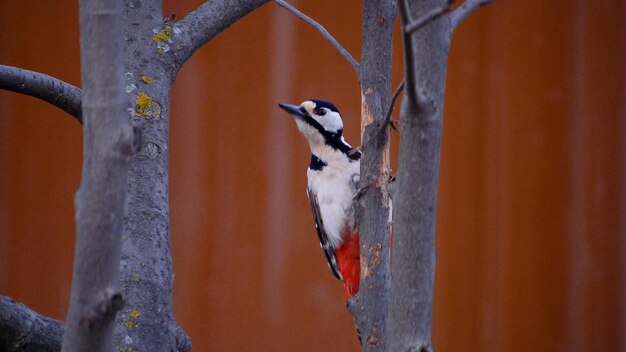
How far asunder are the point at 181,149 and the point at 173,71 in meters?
1.41

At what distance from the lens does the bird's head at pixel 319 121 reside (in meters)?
2.86

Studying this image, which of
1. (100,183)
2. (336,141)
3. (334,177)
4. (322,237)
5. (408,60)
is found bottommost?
(100,183)

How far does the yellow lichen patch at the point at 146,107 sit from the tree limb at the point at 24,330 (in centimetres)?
52

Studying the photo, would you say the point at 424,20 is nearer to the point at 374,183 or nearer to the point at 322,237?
the point at 374,183

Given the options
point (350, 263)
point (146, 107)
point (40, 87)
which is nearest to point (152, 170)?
point (146, 107)

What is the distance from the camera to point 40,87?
6.50 ft

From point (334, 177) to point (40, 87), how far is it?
3.83 feet

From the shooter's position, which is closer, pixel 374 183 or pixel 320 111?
pixel 374 183

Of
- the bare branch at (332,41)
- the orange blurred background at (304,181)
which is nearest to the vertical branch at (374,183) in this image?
the bare branch at (332,41)

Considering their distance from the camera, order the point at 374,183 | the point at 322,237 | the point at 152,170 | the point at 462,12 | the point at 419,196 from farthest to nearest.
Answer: the point at 322,237 → the point at 152,170 → the point at 374,183 → the point at 462,12 → the point at 419,196

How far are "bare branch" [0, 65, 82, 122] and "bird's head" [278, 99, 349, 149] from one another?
91 cm

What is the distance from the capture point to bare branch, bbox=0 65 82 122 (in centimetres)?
194

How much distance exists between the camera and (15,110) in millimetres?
3535

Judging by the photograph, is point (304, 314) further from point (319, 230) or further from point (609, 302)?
point (609, 302)
